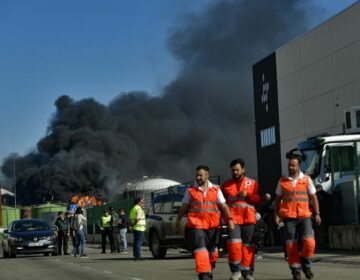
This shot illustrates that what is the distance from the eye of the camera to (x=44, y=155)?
12606 centimetres

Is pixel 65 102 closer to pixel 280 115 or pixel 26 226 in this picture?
pixel 280 115

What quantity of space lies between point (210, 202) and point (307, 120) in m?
42.9

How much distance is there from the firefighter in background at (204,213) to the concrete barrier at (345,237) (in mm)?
9602

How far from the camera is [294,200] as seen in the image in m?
13.1

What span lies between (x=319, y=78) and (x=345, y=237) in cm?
3141

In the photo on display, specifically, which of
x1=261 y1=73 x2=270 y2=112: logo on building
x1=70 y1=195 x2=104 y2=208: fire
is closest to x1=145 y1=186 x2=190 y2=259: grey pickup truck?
x1=261 y1=73 x2=270 y2=112: logo on building

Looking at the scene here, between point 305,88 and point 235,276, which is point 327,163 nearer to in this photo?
point 235,276

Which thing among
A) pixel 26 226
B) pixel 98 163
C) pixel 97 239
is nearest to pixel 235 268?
pixel 26 226

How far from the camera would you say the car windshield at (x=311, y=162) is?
23.4 metres

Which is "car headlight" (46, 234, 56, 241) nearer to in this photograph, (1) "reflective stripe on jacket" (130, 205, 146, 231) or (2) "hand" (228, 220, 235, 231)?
(1) "reflective stripe on jacket" (130, 205, 146, 231)

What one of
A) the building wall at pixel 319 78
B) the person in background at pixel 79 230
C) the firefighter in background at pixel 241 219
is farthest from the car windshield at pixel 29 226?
the building wall at pixel 319 78

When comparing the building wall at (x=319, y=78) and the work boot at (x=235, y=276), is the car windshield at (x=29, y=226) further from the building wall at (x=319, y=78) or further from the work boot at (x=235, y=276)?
the building wall at (x=319, y=78)

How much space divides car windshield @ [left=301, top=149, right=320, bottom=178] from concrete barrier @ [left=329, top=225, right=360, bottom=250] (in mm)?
1680

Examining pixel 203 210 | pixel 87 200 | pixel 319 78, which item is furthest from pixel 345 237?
pixel 87 200
